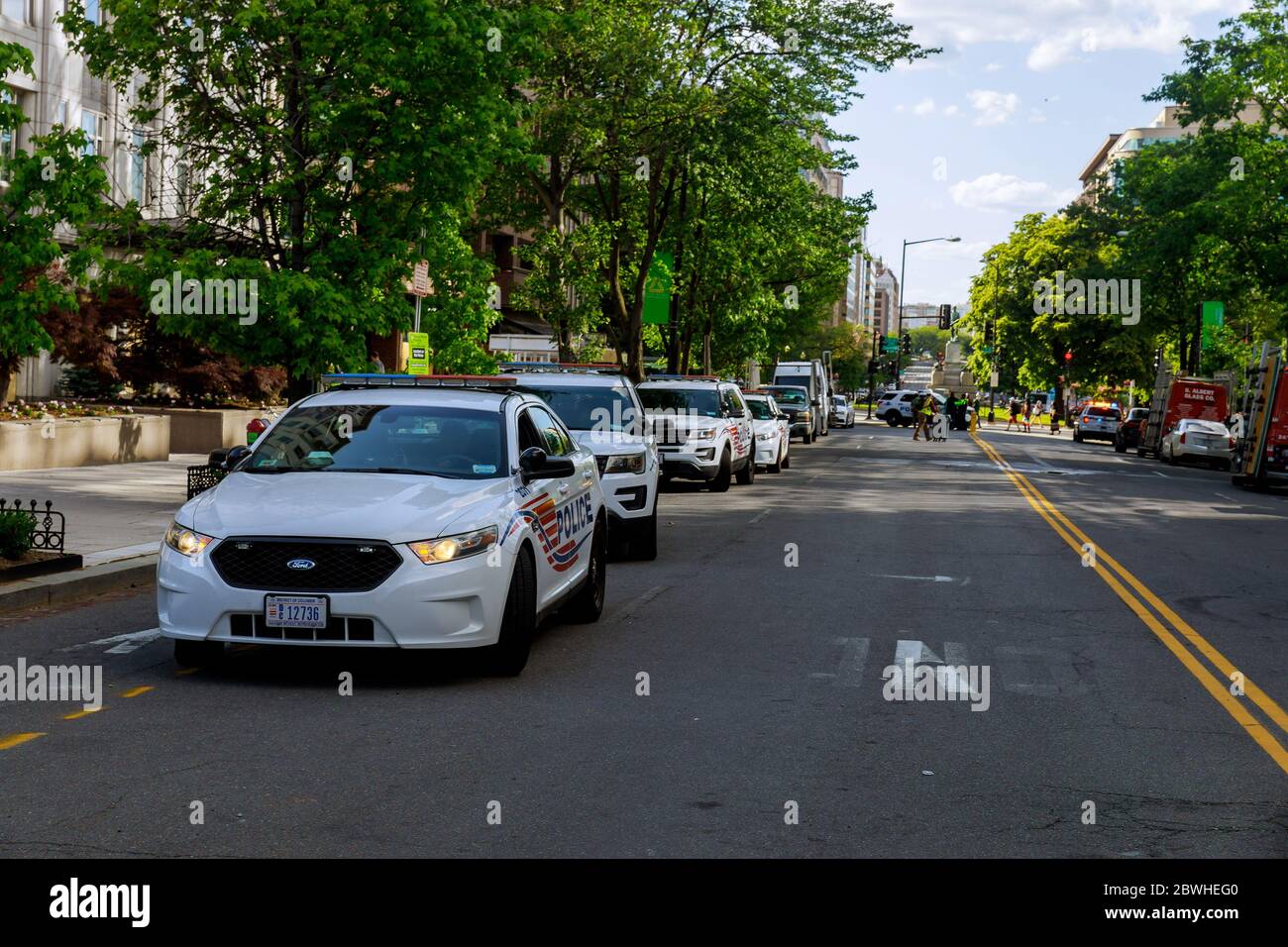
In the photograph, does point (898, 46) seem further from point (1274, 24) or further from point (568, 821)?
point (568, 821)

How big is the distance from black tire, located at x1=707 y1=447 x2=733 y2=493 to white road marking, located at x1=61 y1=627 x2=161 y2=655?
53.6 ft

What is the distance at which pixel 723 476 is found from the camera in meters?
26.2

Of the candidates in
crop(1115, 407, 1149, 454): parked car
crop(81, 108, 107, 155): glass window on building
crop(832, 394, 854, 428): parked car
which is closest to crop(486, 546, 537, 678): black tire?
crop(81, 108, 107, 155): glass window on building

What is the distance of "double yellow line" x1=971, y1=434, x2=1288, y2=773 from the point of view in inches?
314

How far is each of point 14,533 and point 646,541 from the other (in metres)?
6.03

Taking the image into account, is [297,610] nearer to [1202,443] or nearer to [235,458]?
[235,458]

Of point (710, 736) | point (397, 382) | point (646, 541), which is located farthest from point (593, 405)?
point (710, 736)

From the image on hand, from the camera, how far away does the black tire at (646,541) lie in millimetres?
15406

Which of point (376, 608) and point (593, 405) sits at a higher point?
point (593, 405)

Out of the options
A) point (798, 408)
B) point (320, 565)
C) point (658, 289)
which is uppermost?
point (658, 289)

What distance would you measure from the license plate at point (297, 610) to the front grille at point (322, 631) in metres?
0.04

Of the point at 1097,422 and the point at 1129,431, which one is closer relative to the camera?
the point at 1129,431

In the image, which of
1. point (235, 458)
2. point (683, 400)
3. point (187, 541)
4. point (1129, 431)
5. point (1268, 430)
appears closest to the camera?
point (187, 541)
